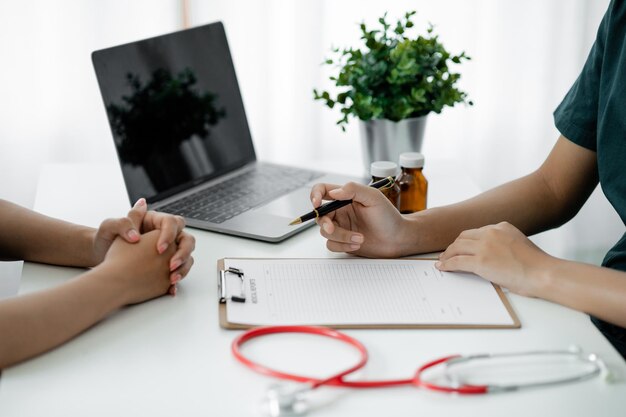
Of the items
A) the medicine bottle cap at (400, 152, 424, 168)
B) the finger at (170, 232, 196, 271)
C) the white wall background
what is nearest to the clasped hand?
the finger at (170, 232, 196, 271)

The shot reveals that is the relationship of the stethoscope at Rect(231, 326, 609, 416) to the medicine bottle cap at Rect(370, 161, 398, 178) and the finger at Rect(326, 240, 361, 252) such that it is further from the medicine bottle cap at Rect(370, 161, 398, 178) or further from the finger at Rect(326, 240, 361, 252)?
the medicine bottle cap at Rect(370, 161, 398, 178)

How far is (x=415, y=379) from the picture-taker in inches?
30.3

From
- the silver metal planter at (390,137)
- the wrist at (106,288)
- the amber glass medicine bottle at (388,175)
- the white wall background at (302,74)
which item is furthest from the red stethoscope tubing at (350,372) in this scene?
the white wall background at (302,74)

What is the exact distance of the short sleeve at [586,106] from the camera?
3.98 feet

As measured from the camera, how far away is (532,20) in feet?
7.27

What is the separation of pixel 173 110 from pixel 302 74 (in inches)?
31.8

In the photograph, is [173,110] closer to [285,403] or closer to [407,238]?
[407,238]

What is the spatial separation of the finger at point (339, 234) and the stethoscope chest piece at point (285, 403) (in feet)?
1.19

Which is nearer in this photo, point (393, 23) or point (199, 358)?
point (199, 358)

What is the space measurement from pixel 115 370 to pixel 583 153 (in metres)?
0.82

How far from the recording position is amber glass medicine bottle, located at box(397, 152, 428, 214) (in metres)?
1.27

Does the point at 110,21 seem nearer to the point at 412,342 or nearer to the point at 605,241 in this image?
the point at 412,342

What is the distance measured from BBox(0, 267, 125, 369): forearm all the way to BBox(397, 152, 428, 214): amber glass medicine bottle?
1.75 ft


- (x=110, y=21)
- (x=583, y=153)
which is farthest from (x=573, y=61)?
(x=110, y=21)
